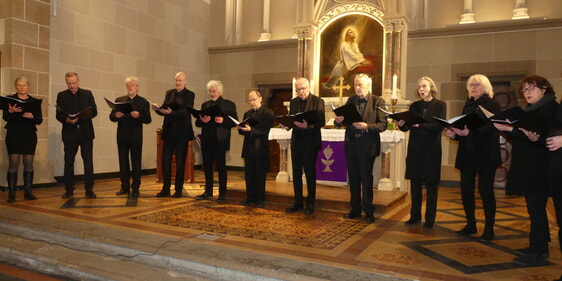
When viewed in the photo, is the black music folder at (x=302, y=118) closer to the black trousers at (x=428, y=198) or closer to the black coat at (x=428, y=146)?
the black coat at (x=428, y=146)

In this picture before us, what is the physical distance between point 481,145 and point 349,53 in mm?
4218

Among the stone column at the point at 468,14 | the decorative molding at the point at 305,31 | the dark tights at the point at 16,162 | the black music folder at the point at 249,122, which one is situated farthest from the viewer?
the decorative molding at the point at 305,31

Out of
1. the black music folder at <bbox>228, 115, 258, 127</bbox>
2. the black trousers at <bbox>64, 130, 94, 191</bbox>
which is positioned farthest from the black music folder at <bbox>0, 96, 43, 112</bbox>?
the black music folder at <bbox>228, 115, 258, 127</bbox>

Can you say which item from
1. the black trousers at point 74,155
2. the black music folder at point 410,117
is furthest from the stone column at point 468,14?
the black trousers at point 74,155

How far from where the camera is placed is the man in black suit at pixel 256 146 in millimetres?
4777

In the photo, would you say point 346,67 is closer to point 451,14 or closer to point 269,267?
point 451,14

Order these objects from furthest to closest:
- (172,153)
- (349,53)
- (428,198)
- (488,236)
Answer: (349,53) < (172,153) < (428,198) < (488,236)

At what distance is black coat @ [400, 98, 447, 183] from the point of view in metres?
3.85

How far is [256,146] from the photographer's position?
15.7 ft

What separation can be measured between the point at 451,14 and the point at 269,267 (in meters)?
6.76

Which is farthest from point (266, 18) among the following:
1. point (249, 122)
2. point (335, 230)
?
point (335, 230)

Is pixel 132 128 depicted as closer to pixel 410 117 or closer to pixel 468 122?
pixel 410 117

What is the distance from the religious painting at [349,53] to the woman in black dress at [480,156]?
3.52 meters

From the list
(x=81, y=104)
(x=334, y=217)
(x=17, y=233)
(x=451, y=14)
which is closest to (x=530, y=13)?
(x=451, y=14)
